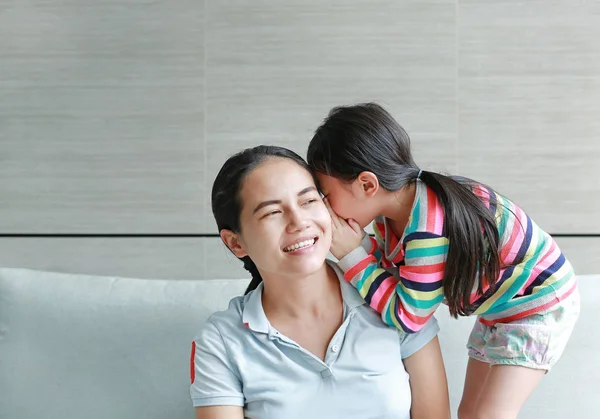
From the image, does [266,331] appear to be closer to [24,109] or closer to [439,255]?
[439,255]

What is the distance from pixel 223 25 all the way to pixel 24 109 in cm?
72

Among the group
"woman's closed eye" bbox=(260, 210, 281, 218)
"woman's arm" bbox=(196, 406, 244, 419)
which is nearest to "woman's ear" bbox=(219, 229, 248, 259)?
"woman's closed eye" bbox=(260, 210, 281, 218)

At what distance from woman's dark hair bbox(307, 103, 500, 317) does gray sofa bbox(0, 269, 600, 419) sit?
399mm

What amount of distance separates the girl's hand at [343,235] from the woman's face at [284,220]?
8cm

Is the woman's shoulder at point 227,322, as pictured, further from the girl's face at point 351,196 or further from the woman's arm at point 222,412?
the girl's face at point 351,196

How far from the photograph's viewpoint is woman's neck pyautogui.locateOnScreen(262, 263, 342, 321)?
65.1 inches

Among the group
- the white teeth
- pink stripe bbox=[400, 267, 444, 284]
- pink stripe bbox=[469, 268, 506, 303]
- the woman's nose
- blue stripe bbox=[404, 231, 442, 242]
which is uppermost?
the woman's nose

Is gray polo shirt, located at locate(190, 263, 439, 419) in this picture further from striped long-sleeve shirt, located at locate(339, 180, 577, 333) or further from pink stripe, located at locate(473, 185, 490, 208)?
pink stripe, located at locate(473, 185, 490, 208)

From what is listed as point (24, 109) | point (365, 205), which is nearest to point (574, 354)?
point (365, 205)

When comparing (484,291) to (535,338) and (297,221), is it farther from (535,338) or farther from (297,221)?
(297,221)

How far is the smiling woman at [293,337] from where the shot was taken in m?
1.56

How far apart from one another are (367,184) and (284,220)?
0.22 metres

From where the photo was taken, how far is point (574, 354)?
1.93 meters

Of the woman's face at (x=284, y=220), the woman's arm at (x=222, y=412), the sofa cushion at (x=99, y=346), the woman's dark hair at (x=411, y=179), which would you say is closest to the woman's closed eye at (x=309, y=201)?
the woman's face at (x=284, y=220)
